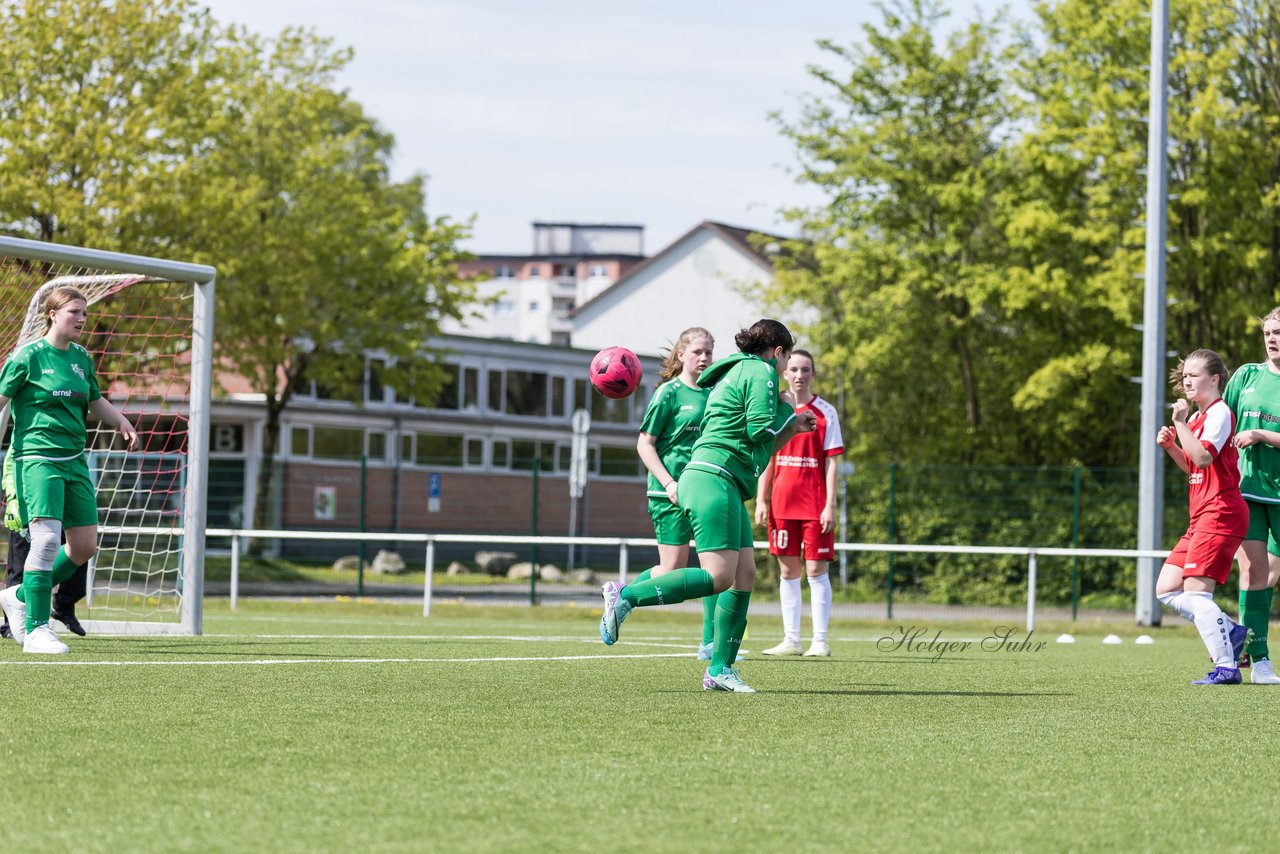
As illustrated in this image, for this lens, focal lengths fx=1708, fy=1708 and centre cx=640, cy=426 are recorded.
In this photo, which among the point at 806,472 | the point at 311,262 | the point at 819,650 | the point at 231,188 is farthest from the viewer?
the point at 311,262

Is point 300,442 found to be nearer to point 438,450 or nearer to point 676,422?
point 438,450

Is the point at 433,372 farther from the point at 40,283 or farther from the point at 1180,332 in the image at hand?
the point at 40,283

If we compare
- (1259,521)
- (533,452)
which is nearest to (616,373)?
(1259,521)

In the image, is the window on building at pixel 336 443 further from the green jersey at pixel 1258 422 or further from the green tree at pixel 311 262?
the green jersey at pixel 1258 422

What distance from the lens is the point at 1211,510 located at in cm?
924

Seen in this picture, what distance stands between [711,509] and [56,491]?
4.02 m

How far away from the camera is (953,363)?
110 feet

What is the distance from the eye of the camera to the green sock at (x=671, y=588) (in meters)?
7.72

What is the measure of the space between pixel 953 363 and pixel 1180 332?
546 centimetres

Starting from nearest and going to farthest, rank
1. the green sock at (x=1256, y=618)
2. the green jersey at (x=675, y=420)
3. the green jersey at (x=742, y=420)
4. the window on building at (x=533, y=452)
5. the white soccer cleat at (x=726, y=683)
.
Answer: the green jersey at (x=742, y=420) → the white soccer cleat at (x=726, y=683) → the green jersey at (x=675, y=420) → the green sock at (x=1256, y=618) → the window on building at (x=533, y=452)

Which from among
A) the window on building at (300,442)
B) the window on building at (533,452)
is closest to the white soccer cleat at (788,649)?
the window on building at (300,442)

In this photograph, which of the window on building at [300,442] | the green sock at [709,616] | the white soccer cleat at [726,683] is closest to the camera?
the white soccer cleat at [726,683]

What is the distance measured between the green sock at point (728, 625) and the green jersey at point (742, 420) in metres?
0.51

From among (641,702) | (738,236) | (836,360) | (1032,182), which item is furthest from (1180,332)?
(738,236)
